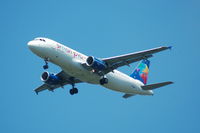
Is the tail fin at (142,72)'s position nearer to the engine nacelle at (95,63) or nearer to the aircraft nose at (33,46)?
Result: the engine nacelle at (95,63)

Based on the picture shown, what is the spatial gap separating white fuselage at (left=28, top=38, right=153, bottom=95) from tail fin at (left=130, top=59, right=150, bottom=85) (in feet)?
20.2

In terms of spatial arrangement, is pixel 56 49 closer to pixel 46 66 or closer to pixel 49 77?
pixel 46 66

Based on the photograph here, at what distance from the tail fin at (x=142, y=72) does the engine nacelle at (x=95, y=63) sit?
34.8 feet

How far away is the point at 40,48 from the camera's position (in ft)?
138

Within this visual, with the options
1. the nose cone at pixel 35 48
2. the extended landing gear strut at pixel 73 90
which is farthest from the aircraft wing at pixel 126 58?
the nose cone at pixel 35 48

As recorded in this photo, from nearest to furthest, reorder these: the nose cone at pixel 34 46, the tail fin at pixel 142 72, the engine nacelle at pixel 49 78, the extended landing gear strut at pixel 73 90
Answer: the nose cone at pixel 34 46 < the engine nacelle at pixel 49 78 < the extended landing gear strut at pixel 73 90 < the tail fin at pixel 142 72

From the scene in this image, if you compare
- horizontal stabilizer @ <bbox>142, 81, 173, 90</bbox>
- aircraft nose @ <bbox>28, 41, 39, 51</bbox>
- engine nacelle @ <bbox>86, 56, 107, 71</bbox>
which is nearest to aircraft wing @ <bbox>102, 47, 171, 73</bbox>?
engine nacelle @ <bbox>86, 56, 107, 71</bbox>

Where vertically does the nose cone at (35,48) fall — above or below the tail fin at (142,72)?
below

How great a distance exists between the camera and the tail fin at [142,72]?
5428 centimetres

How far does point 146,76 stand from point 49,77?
14573 millimetres

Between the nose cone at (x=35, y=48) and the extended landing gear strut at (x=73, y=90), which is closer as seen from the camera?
the nose cone at (x=35, y=48)

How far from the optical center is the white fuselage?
4228 centimetres

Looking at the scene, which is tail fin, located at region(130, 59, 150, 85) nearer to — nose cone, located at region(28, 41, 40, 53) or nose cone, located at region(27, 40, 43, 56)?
nose cone, located at region(27, 40, 43, 56)

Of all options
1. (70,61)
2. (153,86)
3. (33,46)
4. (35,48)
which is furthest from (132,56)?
(33,46)
